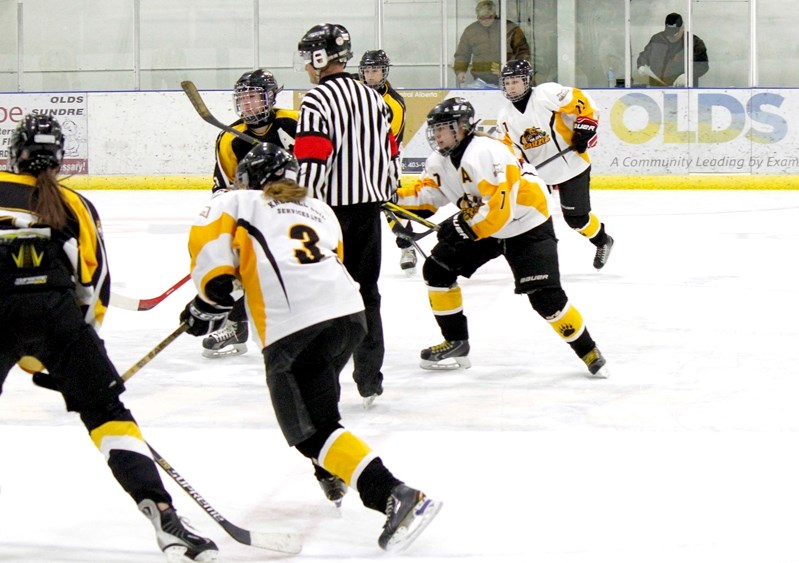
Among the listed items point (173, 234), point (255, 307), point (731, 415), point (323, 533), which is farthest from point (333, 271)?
point (173, 234)

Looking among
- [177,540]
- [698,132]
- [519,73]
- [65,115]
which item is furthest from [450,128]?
[65,115]

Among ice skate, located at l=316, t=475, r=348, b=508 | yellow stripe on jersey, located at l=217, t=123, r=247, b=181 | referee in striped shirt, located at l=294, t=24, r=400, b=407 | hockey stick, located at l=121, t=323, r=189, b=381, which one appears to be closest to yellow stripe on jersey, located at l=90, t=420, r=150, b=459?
hockey stick, located at l=121, t=323, r=189, b=381

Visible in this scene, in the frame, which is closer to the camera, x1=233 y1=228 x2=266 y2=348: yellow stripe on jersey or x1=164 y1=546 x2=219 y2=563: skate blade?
x1=164 y1=546 x2=219 y2=563: skate blade

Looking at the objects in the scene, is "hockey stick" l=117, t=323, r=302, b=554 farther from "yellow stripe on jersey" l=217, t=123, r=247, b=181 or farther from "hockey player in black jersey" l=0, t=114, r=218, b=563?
"yellow stripe on jersey" l=217, t=123, r=247, b=181

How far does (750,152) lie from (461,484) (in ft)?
28.1

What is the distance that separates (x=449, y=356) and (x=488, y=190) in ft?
2.29

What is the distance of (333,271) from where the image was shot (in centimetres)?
248

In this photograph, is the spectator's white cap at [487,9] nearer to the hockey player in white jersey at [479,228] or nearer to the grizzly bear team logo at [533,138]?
the grizzly bear team logo at [533,138]

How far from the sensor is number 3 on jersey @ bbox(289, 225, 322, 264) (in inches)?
95.3

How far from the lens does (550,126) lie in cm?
643

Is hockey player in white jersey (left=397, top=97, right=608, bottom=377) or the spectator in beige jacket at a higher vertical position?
the spectator in beige jacket

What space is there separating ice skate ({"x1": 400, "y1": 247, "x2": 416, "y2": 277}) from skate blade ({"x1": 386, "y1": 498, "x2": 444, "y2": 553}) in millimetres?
4090

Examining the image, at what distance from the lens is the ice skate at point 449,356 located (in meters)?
4.30

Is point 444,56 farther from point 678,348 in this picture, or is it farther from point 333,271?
point 333,271
